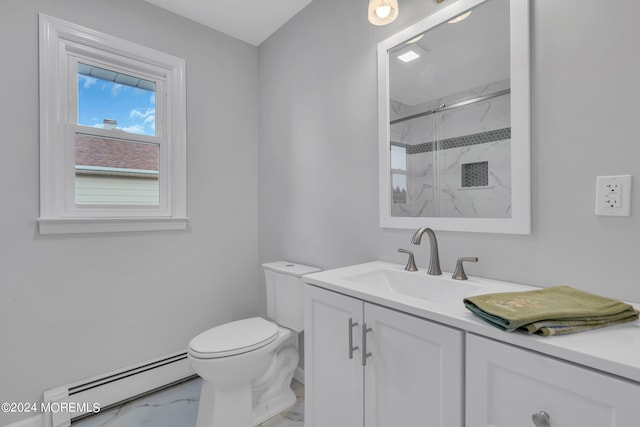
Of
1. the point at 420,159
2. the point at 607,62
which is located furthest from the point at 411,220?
the point at 607,62

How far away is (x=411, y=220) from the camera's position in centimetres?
135

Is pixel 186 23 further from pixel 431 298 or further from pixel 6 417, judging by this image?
pixel 6 417

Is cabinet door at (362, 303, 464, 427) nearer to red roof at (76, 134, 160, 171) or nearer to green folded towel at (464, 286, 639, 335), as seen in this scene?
green folded towel at (464, 286, 639, 335)

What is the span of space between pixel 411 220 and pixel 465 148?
379 mm

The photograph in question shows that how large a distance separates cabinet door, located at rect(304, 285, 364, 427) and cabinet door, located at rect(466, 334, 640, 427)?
38cm

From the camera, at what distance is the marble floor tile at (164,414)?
1568mm

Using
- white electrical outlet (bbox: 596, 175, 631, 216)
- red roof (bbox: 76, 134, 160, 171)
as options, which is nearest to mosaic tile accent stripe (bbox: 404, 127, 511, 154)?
white electrical outlet (bbox: 596, 175, 631, 216)

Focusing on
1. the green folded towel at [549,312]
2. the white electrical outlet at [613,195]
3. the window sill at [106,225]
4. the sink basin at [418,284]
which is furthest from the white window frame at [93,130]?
the white electrical outlet at [613,195]

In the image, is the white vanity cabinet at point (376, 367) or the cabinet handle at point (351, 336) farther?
the cabinet handle at point (351, 336)

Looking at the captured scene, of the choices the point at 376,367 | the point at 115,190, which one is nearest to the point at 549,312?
the point at 376,367

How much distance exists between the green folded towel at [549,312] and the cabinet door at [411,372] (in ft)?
0.37

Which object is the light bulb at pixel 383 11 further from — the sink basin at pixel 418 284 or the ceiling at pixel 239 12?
the sink basin at pixel 418 284

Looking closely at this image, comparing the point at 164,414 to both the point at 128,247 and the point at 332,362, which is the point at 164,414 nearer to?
the point at 128,247

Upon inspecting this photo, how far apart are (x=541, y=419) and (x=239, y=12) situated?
245 centimetres
